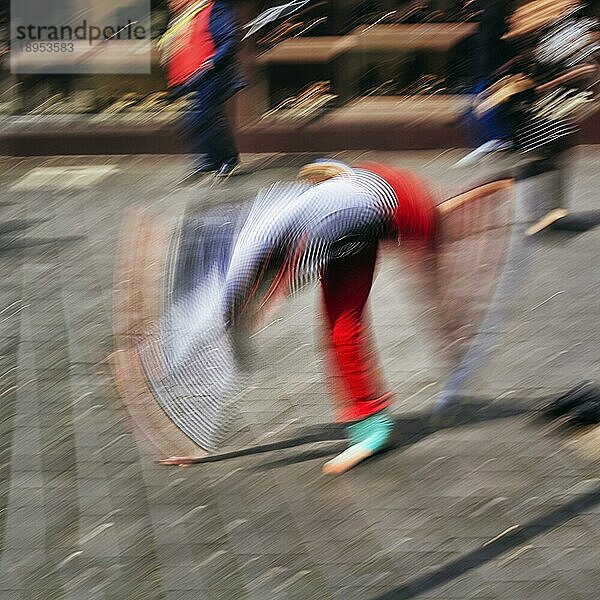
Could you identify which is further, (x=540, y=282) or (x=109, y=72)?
(x=109, y=72)

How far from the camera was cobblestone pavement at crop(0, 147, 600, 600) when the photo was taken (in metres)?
4.05

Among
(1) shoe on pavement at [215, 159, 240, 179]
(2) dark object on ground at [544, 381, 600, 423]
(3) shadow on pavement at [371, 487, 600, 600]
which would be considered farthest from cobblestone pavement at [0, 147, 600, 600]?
(1) shoe on pavement at [215, 159, 240, 179]

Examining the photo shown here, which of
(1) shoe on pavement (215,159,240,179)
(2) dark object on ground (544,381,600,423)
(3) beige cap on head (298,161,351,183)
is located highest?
(3) beige cap on head (298,161,351,183)

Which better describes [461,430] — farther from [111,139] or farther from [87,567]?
[111,139]

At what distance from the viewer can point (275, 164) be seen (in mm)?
10102

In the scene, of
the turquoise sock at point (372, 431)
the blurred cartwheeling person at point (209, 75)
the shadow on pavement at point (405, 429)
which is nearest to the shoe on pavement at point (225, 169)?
the blurred cartwheeling person at point (209, 75)

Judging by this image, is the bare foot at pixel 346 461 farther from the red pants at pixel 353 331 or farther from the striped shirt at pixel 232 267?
the striped shirt at pixel 232 267

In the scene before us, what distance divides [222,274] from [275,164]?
18.5 feet

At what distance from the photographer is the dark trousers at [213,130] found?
9438 mm

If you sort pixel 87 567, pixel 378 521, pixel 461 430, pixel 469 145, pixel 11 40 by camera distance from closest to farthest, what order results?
pixel 87 567 < pixel 378 521 < pixel 461 430 < pixel 469 145 < pixel 11 40

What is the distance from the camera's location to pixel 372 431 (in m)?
4.90

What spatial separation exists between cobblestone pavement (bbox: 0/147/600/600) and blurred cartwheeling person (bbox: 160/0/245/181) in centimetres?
256

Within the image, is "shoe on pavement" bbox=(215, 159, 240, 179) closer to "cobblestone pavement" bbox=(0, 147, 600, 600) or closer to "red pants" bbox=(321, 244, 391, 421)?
"cobblestone pavement" bbox=(0, 147, 600, 600)

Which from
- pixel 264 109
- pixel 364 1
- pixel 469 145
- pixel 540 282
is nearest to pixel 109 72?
pixel 264 109
